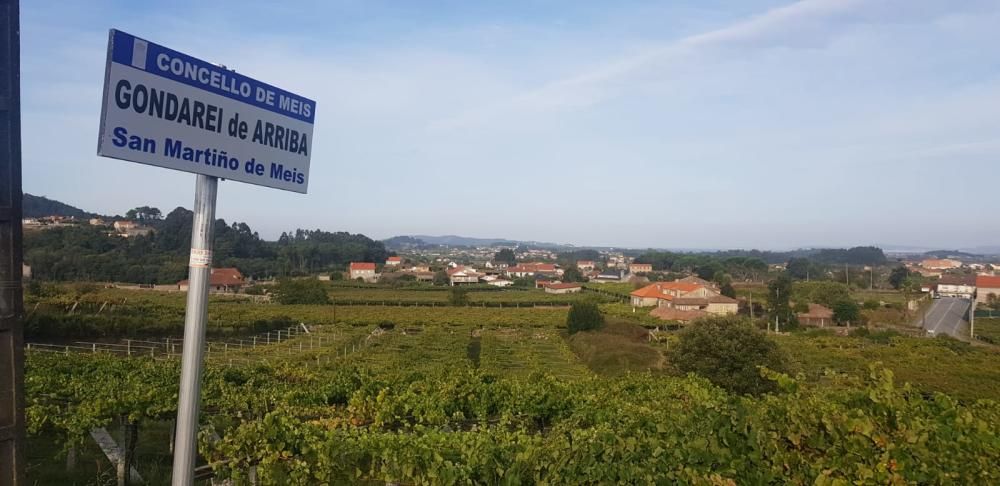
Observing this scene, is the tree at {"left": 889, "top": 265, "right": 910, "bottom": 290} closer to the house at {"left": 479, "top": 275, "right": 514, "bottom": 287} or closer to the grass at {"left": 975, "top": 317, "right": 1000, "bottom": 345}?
the grass at {"left": 975, "top": 317, "right": 1000, "bottom": 345}

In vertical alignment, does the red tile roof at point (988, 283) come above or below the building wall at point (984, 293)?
above

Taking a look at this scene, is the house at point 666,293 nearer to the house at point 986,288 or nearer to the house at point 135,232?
the house at point 986,288

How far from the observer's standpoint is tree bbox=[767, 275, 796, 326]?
144 ft

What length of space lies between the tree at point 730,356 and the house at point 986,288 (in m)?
66.0

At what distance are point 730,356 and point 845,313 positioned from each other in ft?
104

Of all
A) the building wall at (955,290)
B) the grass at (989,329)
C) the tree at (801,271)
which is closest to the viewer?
the grass at (989,329)

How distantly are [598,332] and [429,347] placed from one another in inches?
407

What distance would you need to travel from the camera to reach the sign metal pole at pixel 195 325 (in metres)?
1.87

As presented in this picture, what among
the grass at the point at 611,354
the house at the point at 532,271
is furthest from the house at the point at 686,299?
the house at the point at 532,271

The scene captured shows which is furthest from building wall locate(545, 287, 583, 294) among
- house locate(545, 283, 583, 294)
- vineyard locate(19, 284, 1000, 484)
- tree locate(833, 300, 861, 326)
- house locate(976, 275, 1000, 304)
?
vineyard locate(19, 284, 1000, 484)

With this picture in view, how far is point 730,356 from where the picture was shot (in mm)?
20281

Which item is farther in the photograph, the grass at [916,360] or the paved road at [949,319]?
the paved road at [949,319]

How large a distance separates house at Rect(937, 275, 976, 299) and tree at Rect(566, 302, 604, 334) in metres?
65.0

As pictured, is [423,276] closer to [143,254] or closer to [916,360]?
[143,254]
